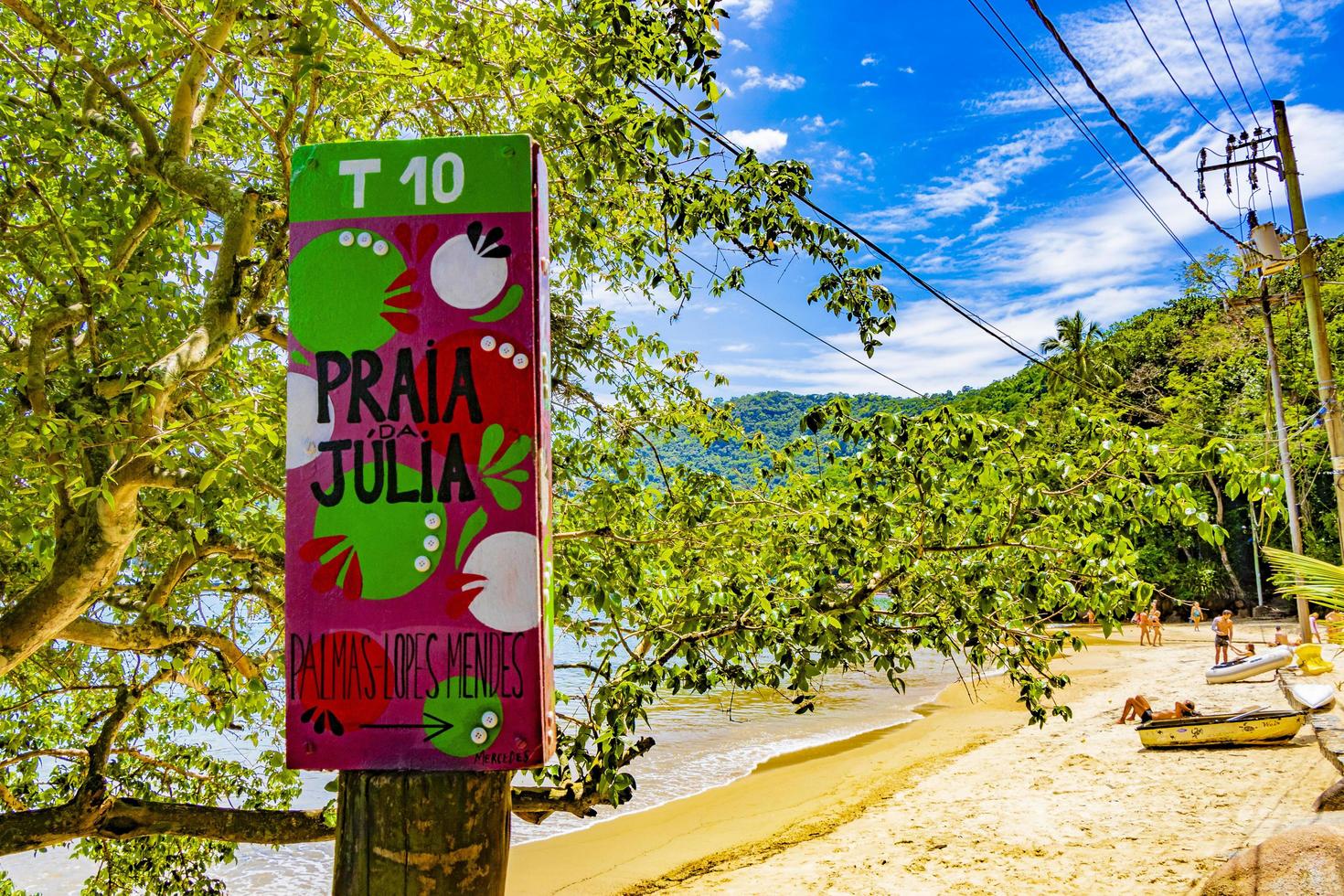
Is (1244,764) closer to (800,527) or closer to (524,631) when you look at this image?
(800,527)

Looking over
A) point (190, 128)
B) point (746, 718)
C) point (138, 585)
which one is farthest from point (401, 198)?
point (746, 718)

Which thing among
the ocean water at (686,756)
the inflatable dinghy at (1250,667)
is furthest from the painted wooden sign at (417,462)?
the inflatable dinghy at (1250,667)

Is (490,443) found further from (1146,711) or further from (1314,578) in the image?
(1146,711)

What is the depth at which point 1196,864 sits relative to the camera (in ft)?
30.1

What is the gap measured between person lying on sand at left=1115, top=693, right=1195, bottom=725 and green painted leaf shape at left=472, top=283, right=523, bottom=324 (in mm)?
17553

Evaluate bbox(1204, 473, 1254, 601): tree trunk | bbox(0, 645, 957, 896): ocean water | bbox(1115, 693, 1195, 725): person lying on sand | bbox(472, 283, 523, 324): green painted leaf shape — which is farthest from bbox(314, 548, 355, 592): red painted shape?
bbox(1204, 473, 1254, 601): tree trunk

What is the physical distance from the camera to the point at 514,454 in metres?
1.22

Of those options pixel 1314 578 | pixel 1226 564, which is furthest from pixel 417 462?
pixel 1226 564

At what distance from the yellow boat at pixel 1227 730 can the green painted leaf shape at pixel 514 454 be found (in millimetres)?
16351

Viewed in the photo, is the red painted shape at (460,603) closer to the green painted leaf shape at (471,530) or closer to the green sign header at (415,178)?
the green painted leaf shape at (471,530)

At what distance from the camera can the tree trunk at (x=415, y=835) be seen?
1.22m

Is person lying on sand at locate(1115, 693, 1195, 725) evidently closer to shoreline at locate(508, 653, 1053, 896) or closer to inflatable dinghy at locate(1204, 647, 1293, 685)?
shoreline at locate(508, 653, 1053, 896)

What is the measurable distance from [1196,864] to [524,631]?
35.9ft

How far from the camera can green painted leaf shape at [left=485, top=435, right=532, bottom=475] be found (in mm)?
1213
